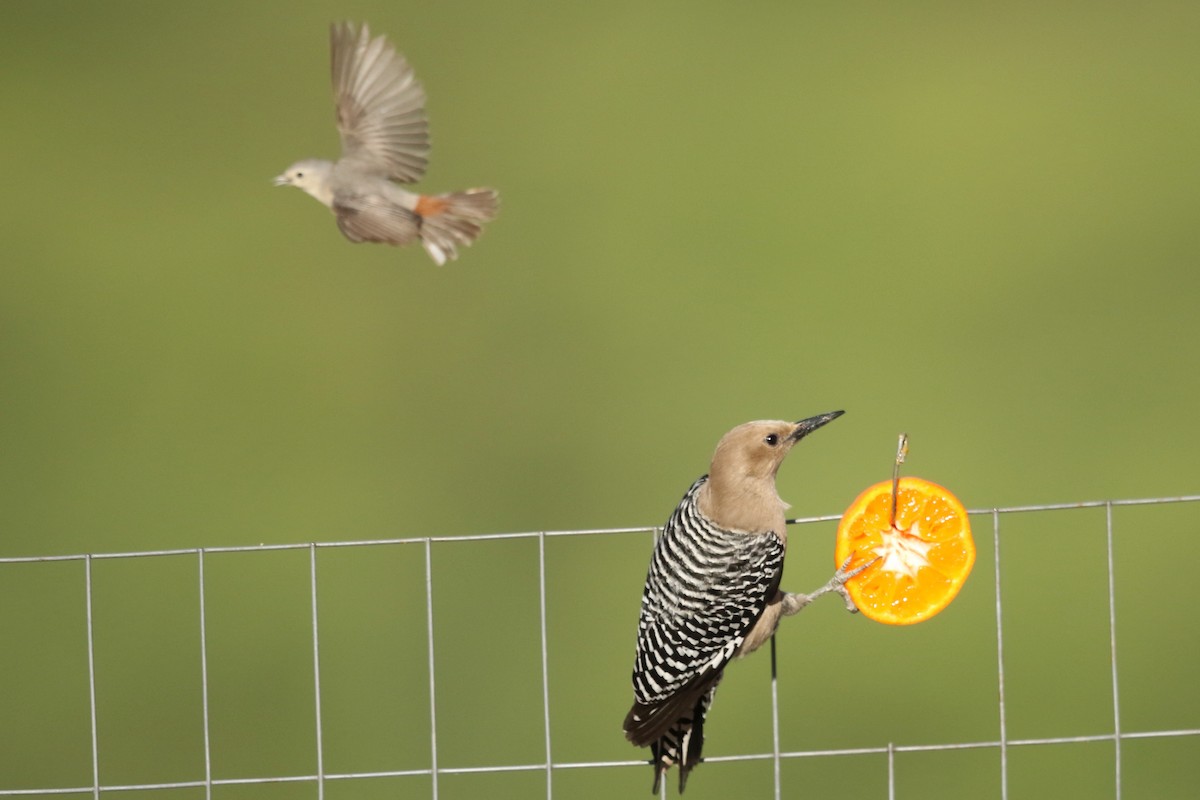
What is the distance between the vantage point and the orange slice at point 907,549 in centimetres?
233

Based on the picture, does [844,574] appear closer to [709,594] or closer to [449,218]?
[709,594]

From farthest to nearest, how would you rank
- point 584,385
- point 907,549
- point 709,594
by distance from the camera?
1. point 584,385
2. point 709,594
3. point 907,549

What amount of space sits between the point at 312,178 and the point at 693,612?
1.00m

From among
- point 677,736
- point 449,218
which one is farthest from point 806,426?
point 449,218

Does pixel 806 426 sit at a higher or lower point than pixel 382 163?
lower

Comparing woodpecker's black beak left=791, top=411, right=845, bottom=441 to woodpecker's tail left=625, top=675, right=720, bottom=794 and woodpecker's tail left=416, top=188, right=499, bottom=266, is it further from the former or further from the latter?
woodpecker's tail left=416, top=188, right=499, bottom=266

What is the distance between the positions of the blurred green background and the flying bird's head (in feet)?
5.74

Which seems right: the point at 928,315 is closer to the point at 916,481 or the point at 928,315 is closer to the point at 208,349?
the point at 208,349

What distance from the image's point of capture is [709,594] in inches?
104

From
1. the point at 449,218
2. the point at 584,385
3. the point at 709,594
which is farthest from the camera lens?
the point at 584,385

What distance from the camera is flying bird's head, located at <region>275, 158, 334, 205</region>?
8.93 ft

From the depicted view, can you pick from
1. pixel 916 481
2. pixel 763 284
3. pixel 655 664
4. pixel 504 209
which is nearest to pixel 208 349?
pixel 504 209

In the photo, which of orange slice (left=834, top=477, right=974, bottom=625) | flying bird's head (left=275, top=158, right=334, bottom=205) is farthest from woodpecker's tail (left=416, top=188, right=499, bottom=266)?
orange slice (left=834, top=477, right=974, bottom=625)

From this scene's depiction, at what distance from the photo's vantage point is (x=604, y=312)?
5.42 metres
